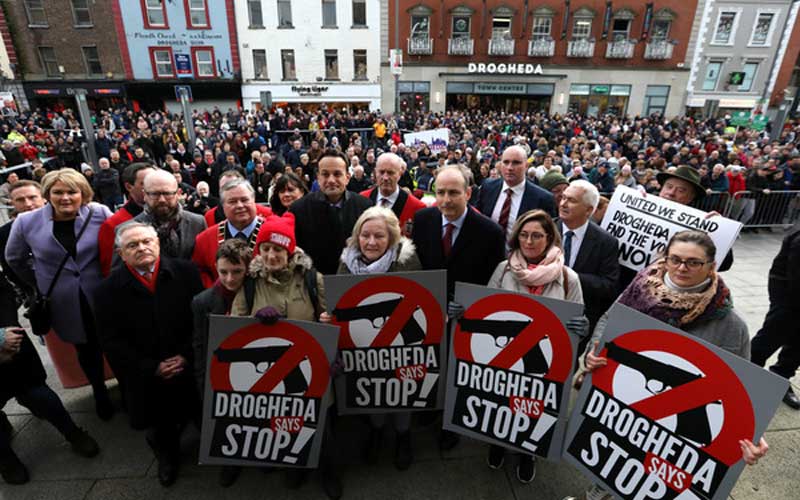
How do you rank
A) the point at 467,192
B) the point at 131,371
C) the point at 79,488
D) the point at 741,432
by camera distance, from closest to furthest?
the point at 741,432
the point at 131,371
the point at 79,488
the point at 467,192

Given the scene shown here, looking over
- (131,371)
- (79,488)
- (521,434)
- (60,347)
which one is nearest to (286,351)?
(131,371)

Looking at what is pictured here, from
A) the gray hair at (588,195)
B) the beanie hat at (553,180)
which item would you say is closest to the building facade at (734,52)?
the beanie hat at (553,180)

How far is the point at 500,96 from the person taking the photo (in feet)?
98.9

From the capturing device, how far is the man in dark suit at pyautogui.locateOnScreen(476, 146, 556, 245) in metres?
3.98

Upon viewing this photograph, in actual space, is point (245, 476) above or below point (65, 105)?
below

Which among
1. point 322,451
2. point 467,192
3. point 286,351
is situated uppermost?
point 467,192

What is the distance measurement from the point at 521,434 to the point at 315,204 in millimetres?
2523

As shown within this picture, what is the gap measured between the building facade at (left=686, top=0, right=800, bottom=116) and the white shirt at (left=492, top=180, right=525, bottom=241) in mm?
34897

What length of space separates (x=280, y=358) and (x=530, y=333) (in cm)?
153

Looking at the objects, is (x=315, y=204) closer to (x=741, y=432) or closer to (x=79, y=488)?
(x=79, y=488)

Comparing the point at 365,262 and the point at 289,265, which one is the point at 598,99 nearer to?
the point at 365,262

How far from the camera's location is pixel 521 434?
239 centimetres

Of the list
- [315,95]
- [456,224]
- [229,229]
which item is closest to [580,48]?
[315,95]

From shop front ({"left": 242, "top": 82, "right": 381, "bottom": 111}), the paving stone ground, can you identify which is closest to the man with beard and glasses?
the paving stone ground
